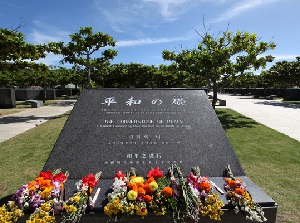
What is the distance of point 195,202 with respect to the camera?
109 inches

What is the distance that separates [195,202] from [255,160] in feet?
16.0

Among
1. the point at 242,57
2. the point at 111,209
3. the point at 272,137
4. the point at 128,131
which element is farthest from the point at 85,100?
the point at 242,57

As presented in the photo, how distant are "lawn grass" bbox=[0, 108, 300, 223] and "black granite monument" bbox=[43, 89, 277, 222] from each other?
5.05 feet

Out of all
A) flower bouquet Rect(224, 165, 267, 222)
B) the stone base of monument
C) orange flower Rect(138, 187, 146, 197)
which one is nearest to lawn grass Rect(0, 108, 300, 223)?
the stone base of monument

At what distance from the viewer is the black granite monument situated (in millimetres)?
3635

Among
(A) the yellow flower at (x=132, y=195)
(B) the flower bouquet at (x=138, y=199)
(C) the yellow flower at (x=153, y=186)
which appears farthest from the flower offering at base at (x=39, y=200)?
(C) the yellow flower at (x=153, y=186)

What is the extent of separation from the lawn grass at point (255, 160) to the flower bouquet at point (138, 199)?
230 centimetres

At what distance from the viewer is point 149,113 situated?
452 cm

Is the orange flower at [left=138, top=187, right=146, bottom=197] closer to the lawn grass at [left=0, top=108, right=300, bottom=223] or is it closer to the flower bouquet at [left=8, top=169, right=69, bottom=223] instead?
the flower bouquet at [left=8, top=169, right=69, bottom=223]

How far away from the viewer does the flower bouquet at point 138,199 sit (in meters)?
2.66

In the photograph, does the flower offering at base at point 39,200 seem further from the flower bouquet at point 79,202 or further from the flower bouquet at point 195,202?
the flower bouquet at point 195,202

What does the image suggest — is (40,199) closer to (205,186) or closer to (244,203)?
(205,186)

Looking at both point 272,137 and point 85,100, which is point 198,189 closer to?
point 85,100

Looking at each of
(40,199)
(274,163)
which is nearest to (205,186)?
(40,199)
